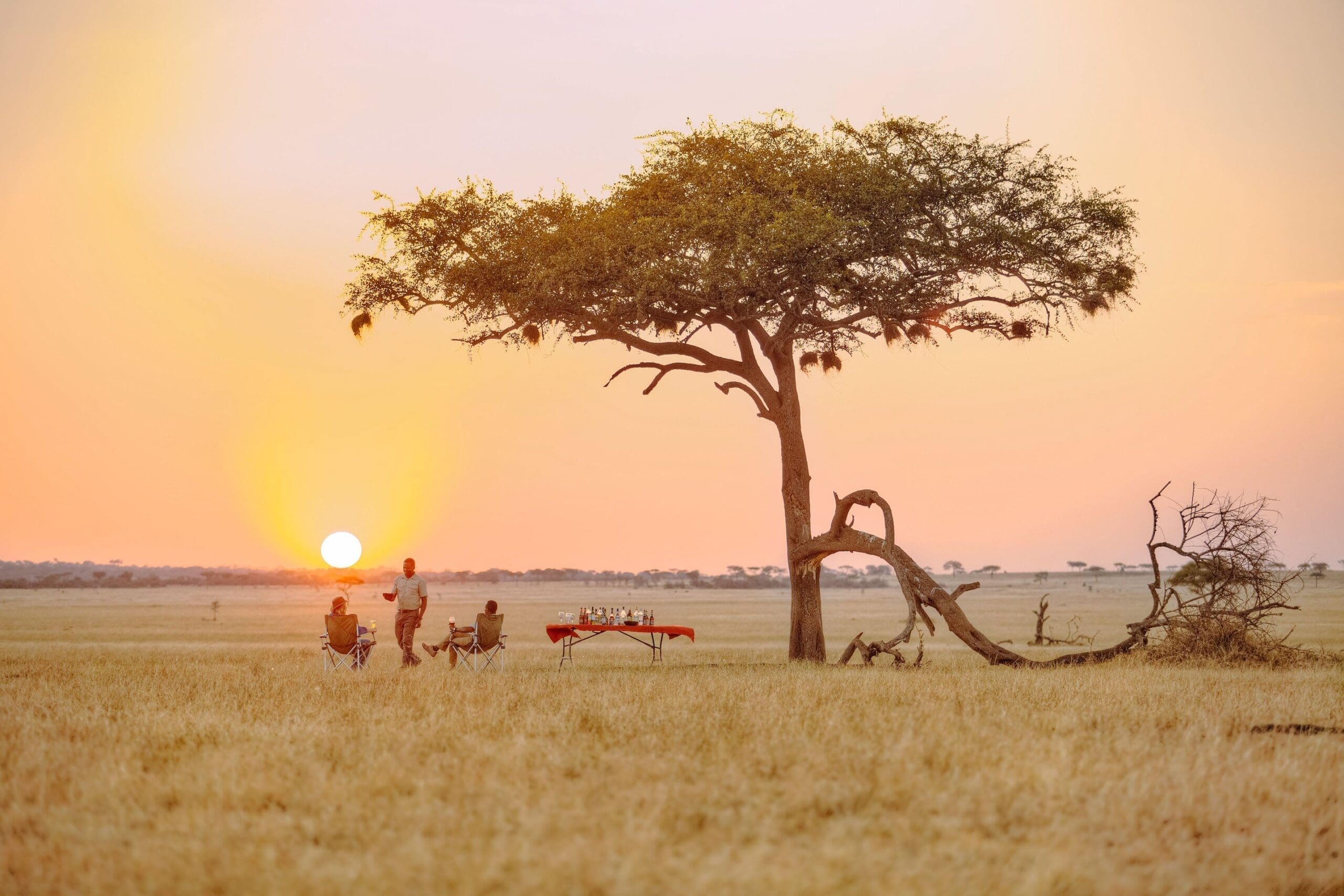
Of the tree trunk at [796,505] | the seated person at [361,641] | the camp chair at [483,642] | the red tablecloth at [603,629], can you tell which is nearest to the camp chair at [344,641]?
the seated person at [361,641]

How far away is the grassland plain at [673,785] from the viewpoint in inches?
282

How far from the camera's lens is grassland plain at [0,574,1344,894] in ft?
23.5

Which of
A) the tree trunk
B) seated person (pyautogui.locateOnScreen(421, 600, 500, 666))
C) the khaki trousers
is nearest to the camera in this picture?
seated person (pyautogui.locateOnScreen(421, 600, 500, 666))

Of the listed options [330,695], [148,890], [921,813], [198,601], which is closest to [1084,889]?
[921,813]

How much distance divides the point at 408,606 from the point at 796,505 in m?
7.93

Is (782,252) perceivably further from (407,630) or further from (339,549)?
(339,549)

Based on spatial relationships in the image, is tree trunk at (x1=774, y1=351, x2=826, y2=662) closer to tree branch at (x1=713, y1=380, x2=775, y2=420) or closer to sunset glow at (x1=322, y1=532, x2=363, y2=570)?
tree branch at (x1=713, y1=380, x2=775, y2=420)

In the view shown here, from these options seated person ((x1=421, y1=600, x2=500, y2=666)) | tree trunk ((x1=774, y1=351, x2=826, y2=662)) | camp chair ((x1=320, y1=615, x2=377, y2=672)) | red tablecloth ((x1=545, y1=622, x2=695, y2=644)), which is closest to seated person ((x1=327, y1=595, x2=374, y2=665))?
camp chair ((x1=320, y1=615, x2=377, y2=672))

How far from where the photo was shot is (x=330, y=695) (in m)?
15.8

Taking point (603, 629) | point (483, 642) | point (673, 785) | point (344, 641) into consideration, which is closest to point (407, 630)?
point (344, 641)

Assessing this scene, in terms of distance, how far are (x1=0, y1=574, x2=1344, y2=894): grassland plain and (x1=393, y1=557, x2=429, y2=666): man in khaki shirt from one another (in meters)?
3.50

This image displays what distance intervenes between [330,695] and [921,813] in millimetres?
9413

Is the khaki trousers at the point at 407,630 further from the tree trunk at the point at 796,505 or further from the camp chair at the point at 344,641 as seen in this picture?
the tree trunk at the point at 796,505

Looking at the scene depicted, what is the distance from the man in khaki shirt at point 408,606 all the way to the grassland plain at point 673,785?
350 cm
